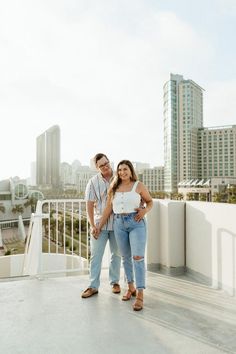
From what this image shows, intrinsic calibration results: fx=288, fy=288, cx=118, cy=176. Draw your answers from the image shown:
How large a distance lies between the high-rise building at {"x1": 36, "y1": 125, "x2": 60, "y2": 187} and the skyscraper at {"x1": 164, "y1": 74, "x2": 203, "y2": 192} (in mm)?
26256

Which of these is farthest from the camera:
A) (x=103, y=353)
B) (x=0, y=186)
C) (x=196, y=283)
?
(x=0, y=186)

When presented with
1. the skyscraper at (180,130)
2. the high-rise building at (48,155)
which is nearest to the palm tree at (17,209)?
the high-rise building at (48,155)

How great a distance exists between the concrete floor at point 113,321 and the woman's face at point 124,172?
1.13 meters

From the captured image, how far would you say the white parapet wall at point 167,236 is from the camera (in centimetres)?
342

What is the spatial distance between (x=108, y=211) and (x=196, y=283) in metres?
1.29

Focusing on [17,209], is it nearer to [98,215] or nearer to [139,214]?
[98,215]

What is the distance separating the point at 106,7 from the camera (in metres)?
6.70

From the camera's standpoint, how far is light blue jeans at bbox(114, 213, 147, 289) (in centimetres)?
250

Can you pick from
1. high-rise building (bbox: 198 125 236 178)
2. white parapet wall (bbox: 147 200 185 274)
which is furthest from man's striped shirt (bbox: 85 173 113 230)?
high-rise building (bbox: 198 125 236 178)

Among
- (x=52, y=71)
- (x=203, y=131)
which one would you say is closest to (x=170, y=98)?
(x=203, y=131)

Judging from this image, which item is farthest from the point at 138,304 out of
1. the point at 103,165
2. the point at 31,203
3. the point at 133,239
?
the point at 31,203

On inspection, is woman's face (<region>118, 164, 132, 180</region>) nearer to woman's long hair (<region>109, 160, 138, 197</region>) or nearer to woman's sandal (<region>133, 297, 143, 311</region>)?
woman's long hair (<region>109, 160, 138, 197</region>)

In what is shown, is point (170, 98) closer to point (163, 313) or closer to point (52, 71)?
point (52, 71)

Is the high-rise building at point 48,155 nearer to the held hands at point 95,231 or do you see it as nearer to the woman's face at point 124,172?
the held hands at point 95,231
